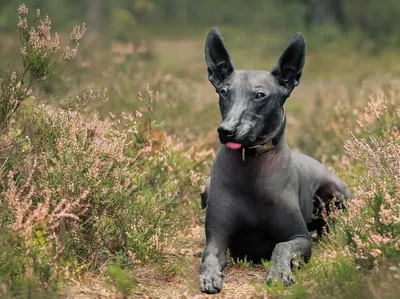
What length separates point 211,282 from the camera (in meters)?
5.70

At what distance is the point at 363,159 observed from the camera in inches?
243

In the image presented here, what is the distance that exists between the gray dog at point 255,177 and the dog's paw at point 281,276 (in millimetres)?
55

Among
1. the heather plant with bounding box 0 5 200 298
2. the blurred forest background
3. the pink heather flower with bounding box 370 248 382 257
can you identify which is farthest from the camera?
the blurred forest background

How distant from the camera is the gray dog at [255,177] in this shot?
5934 millimetres

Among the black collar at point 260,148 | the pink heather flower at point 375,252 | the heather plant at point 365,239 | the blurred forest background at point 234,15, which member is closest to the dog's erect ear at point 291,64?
the black collar at point 260,148

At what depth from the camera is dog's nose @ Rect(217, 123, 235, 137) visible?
18.4 ft

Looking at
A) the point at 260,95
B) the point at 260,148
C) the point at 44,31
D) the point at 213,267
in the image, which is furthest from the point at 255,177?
the point at 44,31

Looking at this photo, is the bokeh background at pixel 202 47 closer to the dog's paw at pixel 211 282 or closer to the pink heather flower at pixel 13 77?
the pink heather flower at pixel 13 77

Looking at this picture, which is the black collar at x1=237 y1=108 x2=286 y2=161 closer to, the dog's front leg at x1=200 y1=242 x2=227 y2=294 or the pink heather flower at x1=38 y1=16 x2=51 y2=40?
the dog's front leg at x1=200 y1=242 x2=227 y2=294

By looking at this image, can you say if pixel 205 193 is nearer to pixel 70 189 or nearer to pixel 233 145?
pixel 233 145

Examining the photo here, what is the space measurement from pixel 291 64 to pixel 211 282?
1696mm

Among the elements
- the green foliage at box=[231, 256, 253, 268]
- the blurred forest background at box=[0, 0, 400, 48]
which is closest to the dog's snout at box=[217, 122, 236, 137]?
the green foliage at box=[231, 256, 253, 268]

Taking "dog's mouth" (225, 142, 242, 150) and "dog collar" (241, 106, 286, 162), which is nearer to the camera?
"dog's mouth" (225, 142, 242, 150)

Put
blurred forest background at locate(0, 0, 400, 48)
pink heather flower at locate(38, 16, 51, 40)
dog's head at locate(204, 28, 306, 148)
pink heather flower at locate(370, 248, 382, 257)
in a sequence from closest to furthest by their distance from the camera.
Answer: pink heather flower at locate(370, 248, 382, 257) → dog's head at locate(204, 28, 306, 148) → pink heather flower at locate(38, 16, 51, 40) → blurred forest background at locate(0, 0, 400, 48)
